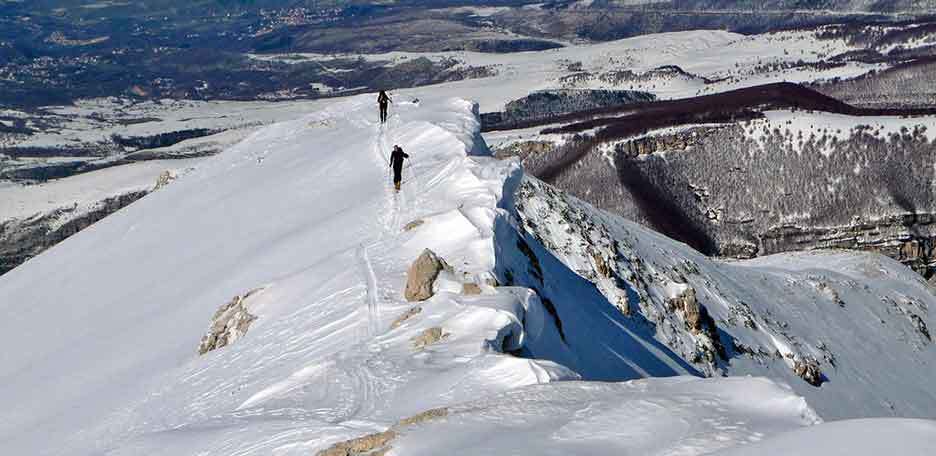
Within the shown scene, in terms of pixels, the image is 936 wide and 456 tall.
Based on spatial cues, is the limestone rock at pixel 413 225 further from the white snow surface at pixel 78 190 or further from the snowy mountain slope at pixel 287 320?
the white snow surface at pixel 78 190

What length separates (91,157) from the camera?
19000 centimetres

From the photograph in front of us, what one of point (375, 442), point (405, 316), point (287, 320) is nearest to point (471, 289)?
point (405, 316)

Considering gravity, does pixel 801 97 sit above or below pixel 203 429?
below

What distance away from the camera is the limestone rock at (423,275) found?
26.0 m

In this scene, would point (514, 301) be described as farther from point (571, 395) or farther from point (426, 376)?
point (571, 395)

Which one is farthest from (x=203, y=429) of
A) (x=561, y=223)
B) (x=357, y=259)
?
(x=561, y=223)

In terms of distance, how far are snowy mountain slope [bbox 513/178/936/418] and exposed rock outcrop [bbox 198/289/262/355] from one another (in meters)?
7.38

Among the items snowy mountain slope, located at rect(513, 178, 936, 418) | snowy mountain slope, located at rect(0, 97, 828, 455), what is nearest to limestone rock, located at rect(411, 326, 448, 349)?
snowy mountain slope, located at rect(0, 97, 828, 455)

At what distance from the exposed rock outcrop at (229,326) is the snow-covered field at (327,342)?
0.34 metres

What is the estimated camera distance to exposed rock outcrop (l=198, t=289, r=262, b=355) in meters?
28.8

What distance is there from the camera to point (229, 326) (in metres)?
29.5

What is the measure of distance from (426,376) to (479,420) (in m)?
4.10

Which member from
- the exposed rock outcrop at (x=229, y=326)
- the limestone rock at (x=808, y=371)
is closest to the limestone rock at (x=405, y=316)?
the exposed rock outcrop at (x=229, y=326)

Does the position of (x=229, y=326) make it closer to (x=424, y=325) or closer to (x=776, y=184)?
(x=424, y=325)
